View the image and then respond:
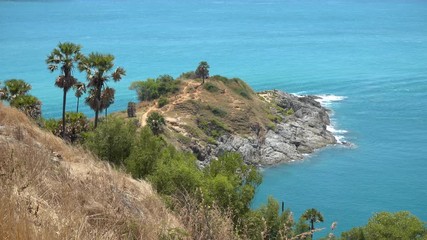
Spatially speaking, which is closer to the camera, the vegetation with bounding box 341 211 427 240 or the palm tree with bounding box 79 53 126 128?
the vegetation with bounding box 341 211 427 240

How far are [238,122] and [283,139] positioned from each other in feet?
23.7

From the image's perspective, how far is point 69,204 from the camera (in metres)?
8.91

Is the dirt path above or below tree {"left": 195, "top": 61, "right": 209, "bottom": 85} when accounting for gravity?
below

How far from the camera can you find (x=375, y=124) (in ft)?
302

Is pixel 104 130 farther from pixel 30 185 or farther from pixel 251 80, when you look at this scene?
pixel 251 80

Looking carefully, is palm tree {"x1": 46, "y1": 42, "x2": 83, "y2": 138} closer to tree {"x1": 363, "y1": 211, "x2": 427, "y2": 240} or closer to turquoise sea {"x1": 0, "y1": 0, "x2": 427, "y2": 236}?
tree {"x1": 363, "y1": 211, "x2": 427, "y2": 240}

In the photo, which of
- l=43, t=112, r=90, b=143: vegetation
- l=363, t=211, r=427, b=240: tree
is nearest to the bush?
l=43, t=112, r=90, b=143: vegetation

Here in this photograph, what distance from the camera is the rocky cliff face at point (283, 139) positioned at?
7369 centimetres

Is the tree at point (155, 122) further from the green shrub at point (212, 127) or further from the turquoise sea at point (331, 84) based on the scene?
the turquoise sea at point (331, 84)

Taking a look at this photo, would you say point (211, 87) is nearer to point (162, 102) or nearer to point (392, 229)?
point (162, 102)

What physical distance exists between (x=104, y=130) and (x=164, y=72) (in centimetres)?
10373

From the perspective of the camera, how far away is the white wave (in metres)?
106

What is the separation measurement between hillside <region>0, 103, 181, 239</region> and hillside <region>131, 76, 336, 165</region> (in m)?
54.8

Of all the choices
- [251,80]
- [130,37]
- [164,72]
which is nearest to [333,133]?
[251,80]
